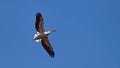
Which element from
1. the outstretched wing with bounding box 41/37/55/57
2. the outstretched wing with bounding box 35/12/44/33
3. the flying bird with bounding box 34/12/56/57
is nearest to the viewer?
the flying bird with bounding box 34/12/56/57

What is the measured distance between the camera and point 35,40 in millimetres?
81250

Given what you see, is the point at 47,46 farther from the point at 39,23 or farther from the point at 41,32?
the point at 39,23

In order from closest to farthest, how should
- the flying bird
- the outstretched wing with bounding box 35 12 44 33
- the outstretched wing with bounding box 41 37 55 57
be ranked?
1. the flying bird
2. the outstretched wing with bounding box 35 12 44 33
3. the outstretched wing with bounding box 41 37 55 57

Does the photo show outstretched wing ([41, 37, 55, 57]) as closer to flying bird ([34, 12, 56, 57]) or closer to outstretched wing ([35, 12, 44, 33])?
flying bird ([34, 12, 56, 57])

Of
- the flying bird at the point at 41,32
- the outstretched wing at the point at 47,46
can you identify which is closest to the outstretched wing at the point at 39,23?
the flying bird at the point at 41,32

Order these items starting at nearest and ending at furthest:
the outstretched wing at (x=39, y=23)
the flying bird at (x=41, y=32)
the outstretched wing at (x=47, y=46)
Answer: the flying bird at (x=41, y=32), the outstretched wing at (x=39, y=23), the outstretched wing at (x=47, y=46)

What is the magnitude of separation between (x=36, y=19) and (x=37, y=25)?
614 mm

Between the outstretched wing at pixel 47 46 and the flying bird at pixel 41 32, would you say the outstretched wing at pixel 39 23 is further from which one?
the outstretched wing at pixel 47 46

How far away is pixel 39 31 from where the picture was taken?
81.9m

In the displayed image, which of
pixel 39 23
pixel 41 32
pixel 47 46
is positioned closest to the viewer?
pixel 41 32

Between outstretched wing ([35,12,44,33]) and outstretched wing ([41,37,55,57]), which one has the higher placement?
outstretched wing ([35,12,44,33])

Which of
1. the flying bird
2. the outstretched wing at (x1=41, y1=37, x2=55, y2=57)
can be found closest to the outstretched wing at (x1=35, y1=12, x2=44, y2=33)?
the flying bird

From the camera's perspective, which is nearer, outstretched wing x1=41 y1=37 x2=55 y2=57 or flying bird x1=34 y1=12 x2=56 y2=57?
flying bird x1=34 y1=12 x2=56 y2=57

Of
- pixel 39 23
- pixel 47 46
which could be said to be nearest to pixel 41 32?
pixel 39 23
